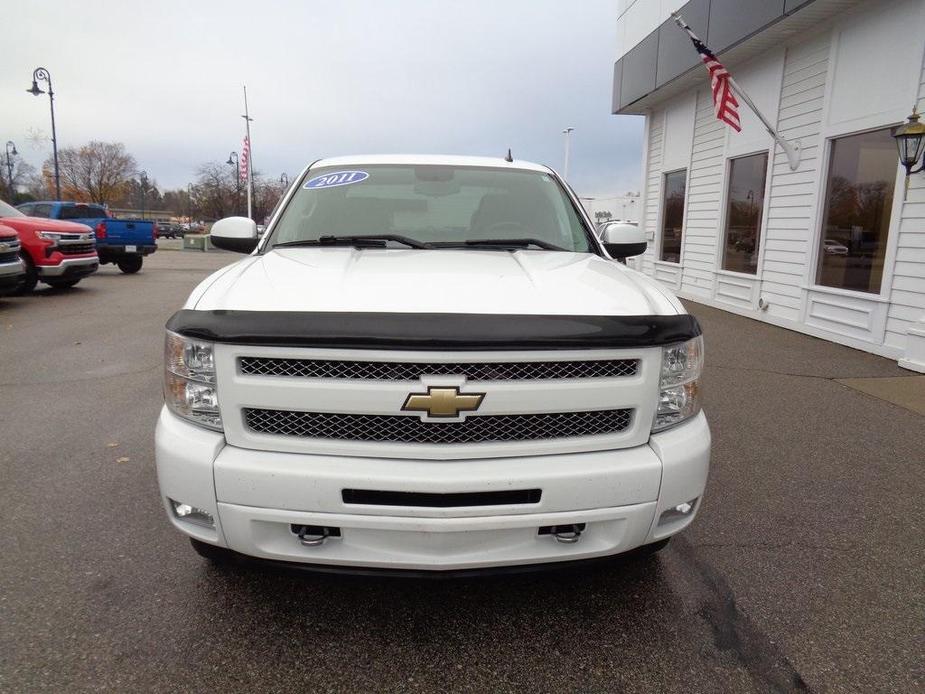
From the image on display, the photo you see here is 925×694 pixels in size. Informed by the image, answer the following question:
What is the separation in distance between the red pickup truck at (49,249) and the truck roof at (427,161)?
9.41 meters

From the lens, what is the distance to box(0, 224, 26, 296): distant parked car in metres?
9.50

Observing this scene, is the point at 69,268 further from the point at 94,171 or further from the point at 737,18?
the point at 94,171

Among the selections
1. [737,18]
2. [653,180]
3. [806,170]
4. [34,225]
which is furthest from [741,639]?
[653,180]

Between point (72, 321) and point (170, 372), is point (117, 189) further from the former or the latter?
point (170, 372)

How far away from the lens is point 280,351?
1960 mm

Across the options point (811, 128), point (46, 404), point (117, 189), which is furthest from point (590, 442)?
point (117, 189)

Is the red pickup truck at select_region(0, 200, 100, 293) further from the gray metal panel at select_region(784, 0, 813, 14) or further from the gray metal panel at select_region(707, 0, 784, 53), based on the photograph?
the gray metal panel at select_region(784, 0, 813, 14)

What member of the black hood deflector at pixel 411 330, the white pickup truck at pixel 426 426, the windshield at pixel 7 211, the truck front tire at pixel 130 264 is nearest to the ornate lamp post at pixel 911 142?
the white pickup truck at pixel 426 426

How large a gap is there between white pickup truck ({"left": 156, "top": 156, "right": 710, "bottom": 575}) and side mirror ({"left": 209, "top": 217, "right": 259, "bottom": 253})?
1.36 meters

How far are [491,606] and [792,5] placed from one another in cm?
902

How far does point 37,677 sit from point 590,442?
1.93m

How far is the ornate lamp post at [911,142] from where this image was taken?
265 inches

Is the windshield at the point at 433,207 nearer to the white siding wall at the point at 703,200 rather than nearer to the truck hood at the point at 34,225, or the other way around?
the white siding wall at the point at 703,200

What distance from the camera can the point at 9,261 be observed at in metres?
9.63
